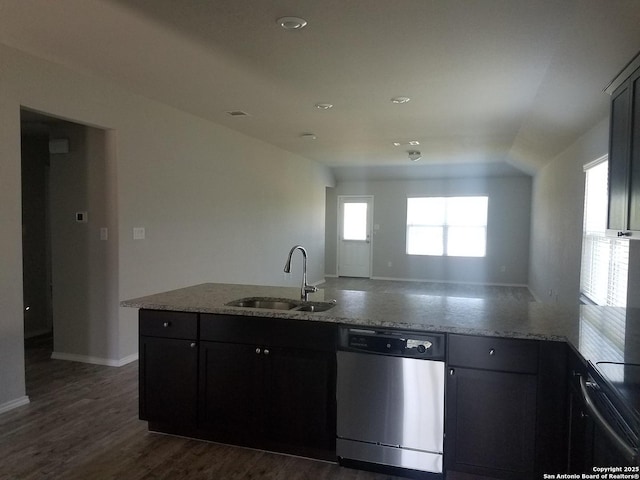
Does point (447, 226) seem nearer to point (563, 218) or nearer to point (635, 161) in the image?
point (563, 218)

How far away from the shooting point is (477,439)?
206 centimetres

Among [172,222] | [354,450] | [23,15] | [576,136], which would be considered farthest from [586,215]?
[23,15]

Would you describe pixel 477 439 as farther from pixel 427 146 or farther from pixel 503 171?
pixel 503 171

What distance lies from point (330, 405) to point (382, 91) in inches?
107

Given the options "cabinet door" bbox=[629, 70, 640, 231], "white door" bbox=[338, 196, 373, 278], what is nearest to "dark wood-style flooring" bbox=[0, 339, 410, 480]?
"cabinet door" bbox=[629, 70, 640, 231]

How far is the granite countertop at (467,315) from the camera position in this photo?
193 cm

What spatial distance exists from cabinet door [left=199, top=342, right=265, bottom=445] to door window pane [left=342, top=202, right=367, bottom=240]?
804 centimetres

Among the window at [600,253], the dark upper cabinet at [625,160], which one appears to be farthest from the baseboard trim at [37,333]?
the window at [600,253]

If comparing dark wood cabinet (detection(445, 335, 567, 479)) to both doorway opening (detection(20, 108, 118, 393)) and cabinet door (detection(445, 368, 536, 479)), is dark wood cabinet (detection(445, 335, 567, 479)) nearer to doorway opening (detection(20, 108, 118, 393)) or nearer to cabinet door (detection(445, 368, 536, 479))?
cabinet door (detection(445, 368, 536, 479))

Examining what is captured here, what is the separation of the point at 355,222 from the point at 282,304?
773 centimetres

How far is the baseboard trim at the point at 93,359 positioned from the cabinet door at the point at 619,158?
3968 mm

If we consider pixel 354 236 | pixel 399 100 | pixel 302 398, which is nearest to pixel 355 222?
pixel 354 236

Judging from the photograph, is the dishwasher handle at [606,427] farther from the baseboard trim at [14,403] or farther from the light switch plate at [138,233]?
the light switch plate at [138,233]

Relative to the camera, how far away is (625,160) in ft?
6.81
